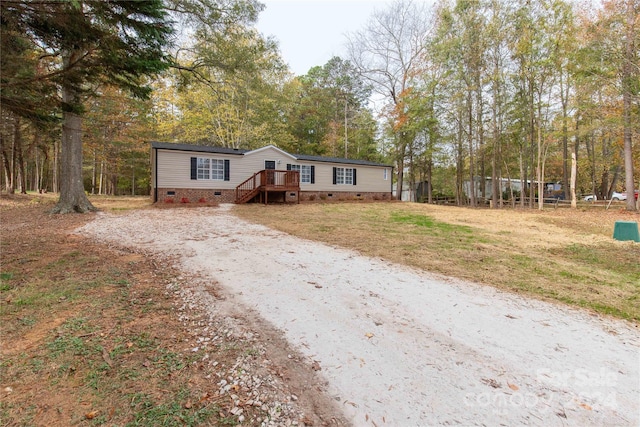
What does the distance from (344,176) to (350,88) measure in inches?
478

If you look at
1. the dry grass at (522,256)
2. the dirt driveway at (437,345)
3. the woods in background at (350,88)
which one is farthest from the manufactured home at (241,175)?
the dirt driveway at (437,345)

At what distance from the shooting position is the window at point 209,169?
1516 centimetres

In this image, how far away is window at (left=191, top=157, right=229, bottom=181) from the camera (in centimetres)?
1516

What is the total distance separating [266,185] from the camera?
15.3m

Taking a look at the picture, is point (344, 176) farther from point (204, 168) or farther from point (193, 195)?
point (193, 195)

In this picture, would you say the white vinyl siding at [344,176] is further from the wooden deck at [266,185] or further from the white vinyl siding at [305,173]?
the wooden deck at [266,185]

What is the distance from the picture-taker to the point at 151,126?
24.1 metres

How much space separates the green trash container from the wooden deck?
12.4 m

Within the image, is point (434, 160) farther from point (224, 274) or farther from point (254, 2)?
point (224, 274)

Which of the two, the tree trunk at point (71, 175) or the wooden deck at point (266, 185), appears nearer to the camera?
the tree trunk at point (71, 175)

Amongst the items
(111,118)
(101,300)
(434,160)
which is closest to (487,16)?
(434,160)

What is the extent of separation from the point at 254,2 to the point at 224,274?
39.5 feet

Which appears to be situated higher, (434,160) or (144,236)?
(434,160)

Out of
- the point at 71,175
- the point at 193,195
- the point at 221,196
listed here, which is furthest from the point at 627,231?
the point at 71,175
